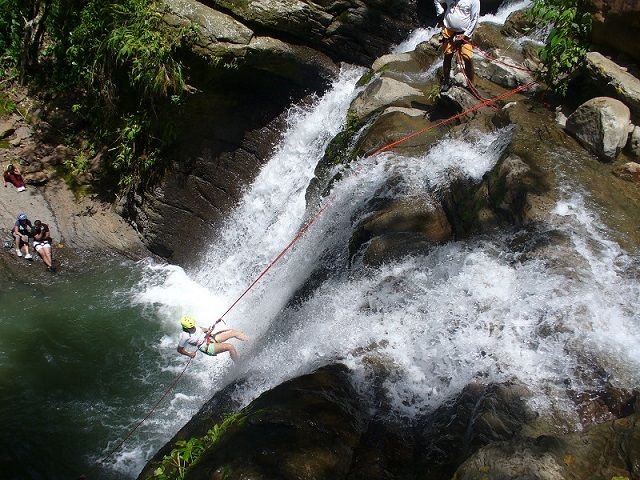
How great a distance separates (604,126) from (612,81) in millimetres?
737

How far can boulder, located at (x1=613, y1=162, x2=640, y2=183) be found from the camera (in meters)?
6.03

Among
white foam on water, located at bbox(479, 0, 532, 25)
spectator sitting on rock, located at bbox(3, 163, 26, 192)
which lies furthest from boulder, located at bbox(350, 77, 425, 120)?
spectator sitting on rock, located at bbox(3, 163, 26, 192)

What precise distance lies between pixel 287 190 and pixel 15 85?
240 inches

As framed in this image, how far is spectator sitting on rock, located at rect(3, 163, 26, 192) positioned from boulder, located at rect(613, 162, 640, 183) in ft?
31.4

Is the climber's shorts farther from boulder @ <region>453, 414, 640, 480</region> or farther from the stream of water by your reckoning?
boulder @ <region>453, 414, 640, 480</region>

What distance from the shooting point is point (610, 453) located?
3.41m

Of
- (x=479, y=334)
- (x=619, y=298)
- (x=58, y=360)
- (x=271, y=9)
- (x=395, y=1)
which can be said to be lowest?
(x=58, y=360)

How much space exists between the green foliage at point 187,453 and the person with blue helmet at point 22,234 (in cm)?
616

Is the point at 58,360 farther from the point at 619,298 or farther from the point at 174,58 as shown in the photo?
the point at 619,298

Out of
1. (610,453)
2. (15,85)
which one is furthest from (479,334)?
(15,85)

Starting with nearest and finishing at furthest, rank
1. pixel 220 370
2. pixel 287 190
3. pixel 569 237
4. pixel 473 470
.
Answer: pixel 473 470 < pixel 569 237 < pixel 220 370 < pixel 287 190

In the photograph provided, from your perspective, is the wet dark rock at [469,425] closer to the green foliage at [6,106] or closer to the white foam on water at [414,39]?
the white foam on water at [414,39]

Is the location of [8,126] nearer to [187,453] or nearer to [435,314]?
[187,453]

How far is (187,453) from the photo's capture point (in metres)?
4.73
